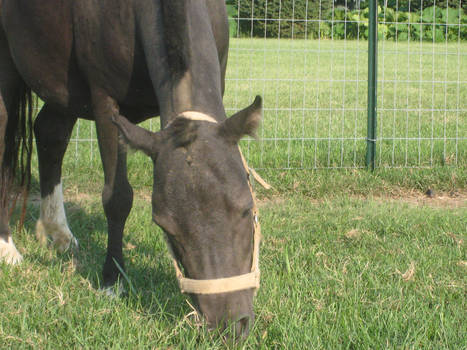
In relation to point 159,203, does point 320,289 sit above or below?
below

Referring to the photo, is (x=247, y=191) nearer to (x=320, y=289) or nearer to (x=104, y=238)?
(x=320, y=289)

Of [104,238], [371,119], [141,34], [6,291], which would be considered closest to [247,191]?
[141,34]

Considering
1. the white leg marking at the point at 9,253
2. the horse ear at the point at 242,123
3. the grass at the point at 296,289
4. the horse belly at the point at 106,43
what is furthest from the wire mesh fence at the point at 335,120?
the horse ear at the point at 242,123

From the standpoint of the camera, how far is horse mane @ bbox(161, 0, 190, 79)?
2.46 meters

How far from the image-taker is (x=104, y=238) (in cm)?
418

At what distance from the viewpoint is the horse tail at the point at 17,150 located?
3.99 metres

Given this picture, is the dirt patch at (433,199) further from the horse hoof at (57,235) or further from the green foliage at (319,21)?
the horse hoof at (57,235)

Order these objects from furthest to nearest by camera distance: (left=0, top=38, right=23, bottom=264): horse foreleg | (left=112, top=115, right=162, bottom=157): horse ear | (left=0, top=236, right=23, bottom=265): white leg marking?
(left=0, top=38, right=23, bottom=264): horse foreleg < (left=0, top=236, right=23, bottom=265): white leg marking < (left=112, top=115, right=162, bottom=157): horse ear

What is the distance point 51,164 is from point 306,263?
6.95ft

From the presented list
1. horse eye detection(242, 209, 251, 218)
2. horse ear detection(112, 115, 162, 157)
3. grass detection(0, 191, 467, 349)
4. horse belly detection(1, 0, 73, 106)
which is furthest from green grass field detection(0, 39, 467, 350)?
horse belly detection(1, 0, 73, 106)

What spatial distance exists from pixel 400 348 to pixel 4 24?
10.1ft

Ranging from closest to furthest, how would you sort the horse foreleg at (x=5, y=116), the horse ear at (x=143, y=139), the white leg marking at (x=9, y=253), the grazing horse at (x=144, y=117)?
the grazing horse at (x=144, y=117) < the horse ear at (x=143, y=139) < the white leg marking at (x=9, y=253) < the horse foreleg at (x=5, y=116)

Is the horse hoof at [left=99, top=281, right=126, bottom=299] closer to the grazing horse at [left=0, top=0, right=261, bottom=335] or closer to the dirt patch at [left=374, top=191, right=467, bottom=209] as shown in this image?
the grazing horse at [left=0, top=0, right=261, bottom=335]

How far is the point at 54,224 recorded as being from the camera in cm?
413
